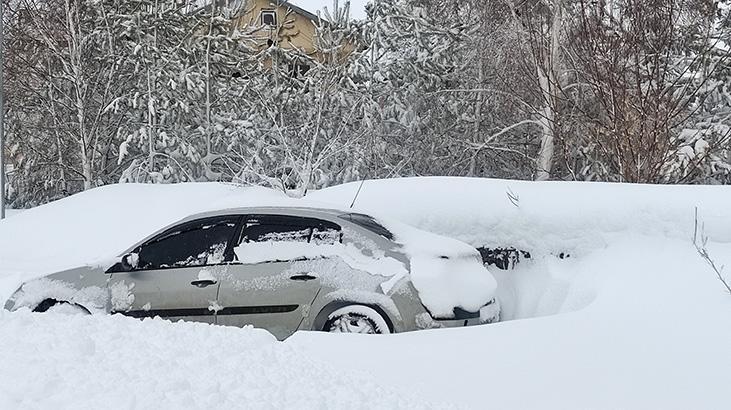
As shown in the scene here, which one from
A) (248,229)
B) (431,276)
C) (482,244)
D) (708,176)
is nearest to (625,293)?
(431,276)

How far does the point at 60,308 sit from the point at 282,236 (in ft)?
6.72

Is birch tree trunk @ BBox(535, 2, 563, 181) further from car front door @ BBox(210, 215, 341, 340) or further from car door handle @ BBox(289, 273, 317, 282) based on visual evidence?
car door handle @ BBox(289, 273, 317, 282)

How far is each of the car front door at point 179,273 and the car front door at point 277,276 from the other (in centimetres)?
13

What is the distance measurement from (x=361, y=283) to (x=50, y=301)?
109 inches

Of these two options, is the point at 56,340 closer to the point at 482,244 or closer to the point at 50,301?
the point at 50,301

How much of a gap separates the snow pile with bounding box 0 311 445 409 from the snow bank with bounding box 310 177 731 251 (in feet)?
9.25

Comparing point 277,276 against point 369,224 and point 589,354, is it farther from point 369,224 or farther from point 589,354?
point 589,354

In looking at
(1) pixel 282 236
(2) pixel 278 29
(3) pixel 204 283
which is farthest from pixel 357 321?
(2) pixel 278 29

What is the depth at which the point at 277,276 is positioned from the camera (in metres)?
5.41

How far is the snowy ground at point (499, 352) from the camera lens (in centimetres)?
328

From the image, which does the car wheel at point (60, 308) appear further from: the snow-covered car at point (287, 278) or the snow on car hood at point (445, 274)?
the snow on car hood at point (445, 274)

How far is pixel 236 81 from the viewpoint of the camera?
68.5 ft

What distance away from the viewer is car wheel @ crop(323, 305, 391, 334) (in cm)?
521

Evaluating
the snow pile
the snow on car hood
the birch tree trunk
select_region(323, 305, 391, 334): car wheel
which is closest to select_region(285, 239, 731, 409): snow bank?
the snow pile
